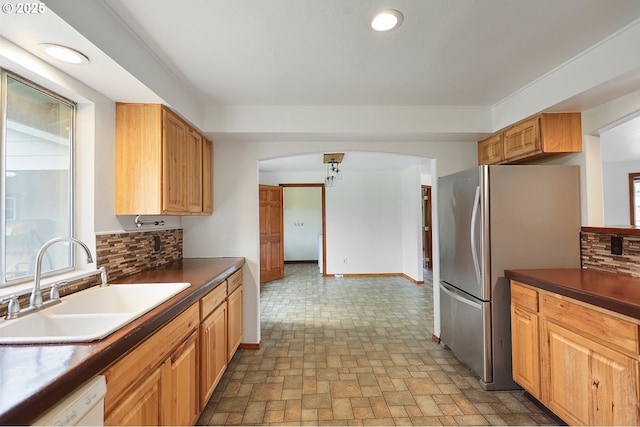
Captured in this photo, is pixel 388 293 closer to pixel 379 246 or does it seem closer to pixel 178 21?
pixel 379 246

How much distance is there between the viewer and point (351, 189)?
616 cm

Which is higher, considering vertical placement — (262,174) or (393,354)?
(262,174)

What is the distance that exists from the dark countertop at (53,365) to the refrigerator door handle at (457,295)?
2.16m

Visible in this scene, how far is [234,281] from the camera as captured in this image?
256 cm

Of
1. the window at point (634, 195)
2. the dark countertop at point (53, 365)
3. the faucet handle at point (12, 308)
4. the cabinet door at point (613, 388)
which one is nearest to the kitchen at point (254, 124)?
the faucet handle at point (12, 308)

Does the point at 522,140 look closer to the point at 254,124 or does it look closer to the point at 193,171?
the point at 254,124

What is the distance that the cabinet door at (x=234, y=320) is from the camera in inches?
93.6

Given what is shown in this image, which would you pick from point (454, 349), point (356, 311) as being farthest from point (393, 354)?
point (356, 311)

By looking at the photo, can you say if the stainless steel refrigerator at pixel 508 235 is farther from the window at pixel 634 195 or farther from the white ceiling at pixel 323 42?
the window at pixel 634 195

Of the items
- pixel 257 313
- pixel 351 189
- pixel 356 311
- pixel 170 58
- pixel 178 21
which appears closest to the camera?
pixel 178 21

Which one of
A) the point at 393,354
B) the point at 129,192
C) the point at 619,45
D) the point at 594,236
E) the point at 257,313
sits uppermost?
the point at 619,45

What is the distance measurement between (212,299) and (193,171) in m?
1.20

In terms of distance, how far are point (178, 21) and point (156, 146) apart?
857mm

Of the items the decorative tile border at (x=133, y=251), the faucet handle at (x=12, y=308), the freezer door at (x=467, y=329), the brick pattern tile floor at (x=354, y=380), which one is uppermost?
the decorative tile border at (x=133, y=251)
